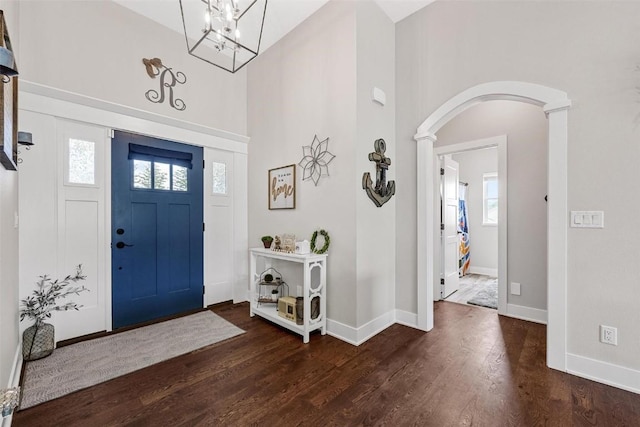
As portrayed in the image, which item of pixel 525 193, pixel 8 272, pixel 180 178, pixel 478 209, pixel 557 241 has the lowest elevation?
pixel 8 272

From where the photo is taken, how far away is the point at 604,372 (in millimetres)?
2025

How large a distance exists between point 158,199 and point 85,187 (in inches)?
27.1

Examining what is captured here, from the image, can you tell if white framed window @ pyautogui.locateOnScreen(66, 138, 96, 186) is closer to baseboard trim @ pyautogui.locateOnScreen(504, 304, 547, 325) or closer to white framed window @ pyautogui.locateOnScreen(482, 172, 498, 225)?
baseboard trim @ pyautogui.locateOnScreen(504, 304, 547, 325)

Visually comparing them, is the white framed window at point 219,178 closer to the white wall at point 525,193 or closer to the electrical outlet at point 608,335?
the white wall at point 525,193

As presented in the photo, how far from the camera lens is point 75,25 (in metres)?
2.77

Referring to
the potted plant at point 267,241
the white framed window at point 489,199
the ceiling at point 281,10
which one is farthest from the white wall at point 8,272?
the white framed window at point 489,199

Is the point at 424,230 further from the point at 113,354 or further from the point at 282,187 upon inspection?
the point at 113,354

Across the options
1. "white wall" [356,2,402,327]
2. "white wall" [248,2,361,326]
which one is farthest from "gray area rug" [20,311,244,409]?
"white wall" [356,2,402,327]

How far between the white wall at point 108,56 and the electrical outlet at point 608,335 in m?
4.44

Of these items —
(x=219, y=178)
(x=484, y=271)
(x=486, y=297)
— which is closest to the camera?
(x=219, y=178)

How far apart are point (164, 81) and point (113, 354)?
3.00 metres

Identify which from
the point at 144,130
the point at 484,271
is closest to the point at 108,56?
the point at 144,130

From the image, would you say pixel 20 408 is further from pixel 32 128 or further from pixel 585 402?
pixel 585 402

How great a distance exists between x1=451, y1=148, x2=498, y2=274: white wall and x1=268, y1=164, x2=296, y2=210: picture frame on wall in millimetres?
4162
